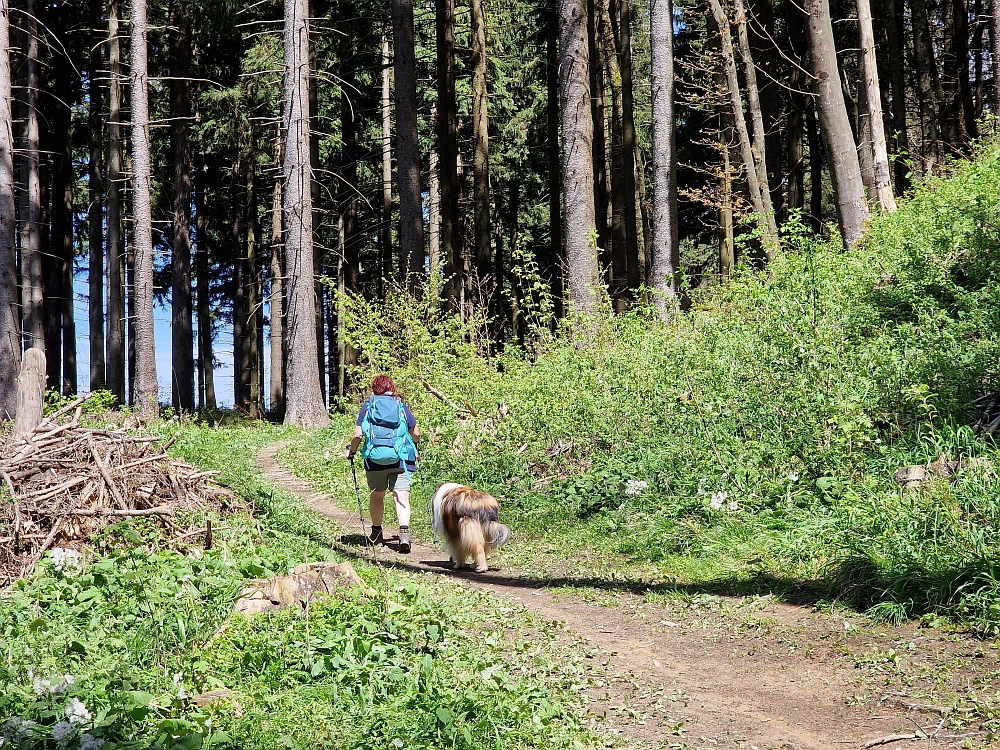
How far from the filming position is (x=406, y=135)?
19.2 meters

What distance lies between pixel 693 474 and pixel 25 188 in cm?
1944

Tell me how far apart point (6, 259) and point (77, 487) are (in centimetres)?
1050

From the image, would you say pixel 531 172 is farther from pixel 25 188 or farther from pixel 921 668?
pixel 921 668

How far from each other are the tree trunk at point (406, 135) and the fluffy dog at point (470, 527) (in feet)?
36.4

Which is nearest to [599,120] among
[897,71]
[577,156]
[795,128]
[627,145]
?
[627,145]

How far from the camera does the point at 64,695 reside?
13.8 ft

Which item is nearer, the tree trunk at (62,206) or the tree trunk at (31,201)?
the tree trunk at (31,201)

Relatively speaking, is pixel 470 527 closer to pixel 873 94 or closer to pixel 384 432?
pixel 384 432

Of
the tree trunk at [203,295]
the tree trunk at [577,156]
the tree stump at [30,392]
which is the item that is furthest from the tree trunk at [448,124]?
the tree trunk at [203,295]

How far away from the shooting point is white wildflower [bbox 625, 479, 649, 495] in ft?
29.7

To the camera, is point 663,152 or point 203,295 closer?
point 663,152

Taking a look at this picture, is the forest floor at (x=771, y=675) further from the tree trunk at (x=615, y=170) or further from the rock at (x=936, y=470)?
the tree trunk at (x=615, y=170)

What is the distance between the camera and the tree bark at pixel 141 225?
18.2 metres

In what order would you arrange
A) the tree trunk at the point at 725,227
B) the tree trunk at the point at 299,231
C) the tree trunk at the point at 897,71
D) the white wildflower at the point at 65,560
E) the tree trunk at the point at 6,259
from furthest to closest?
the tree trunk at the point at 897,71, the tree trunk at the point at 299,231, the tree trunk at the point at 725,227, the tree trunk at the point at 6,259, the white wildflower at the point at 65,560
